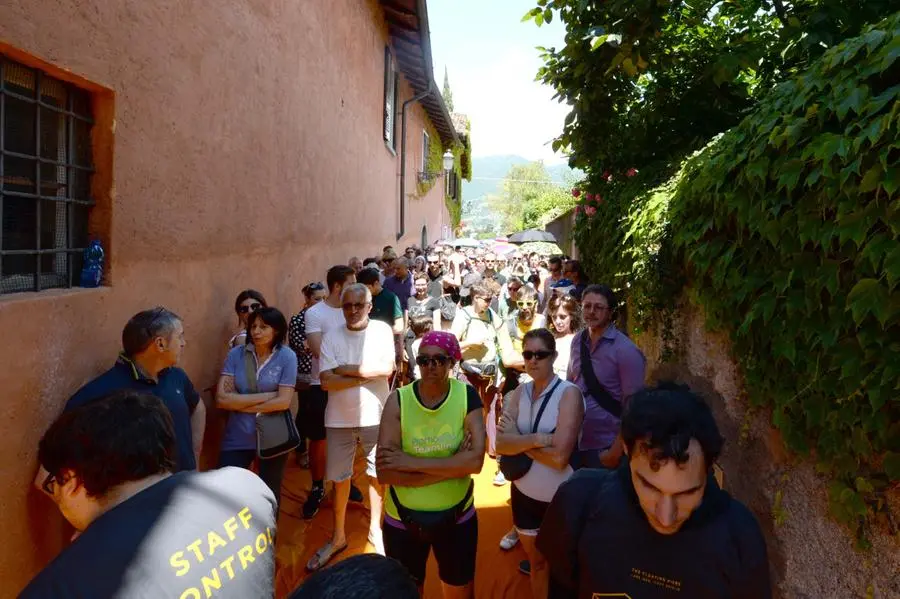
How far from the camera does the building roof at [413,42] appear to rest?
39.9 ft

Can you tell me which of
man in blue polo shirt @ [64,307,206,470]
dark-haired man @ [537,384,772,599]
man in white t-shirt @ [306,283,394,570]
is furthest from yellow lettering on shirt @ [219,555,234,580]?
man in white t-shirt @ [306,283,394,570]

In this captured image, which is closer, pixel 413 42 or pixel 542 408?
pixel 542 408

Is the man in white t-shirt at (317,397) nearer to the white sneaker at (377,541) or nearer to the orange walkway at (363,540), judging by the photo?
the orange walkway at (363,540)

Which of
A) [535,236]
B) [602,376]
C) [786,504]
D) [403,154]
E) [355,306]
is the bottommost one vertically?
[786,504]

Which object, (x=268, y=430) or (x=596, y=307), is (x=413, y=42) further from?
(x=268, y=430)

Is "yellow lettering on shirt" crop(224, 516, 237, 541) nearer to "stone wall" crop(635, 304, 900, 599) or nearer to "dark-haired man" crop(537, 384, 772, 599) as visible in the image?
"dark-haired man" crop(537, 384, 772, 599)

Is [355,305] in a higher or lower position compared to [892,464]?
higher

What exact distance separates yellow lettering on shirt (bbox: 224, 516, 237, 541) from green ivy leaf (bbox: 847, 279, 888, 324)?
218 cm

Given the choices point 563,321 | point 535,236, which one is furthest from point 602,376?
point 535,236

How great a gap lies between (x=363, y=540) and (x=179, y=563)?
12.0ft

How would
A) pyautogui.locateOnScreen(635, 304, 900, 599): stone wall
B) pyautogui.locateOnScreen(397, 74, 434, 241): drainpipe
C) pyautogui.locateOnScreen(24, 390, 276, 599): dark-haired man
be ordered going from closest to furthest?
pyautogui.locateOnScreen(24, 390, 276, 599): dark-haired man
pyautogui.locateOnScreen(635, 304, 900, 599): stone wall
pyautogui.locateOnScreen(397, 74, 434, 241): drainpipe

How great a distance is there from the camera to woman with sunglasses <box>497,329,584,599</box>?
3463 mm

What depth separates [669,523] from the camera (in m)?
1.70

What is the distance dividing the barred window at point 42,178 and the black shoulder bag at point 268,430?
1.33 metres
